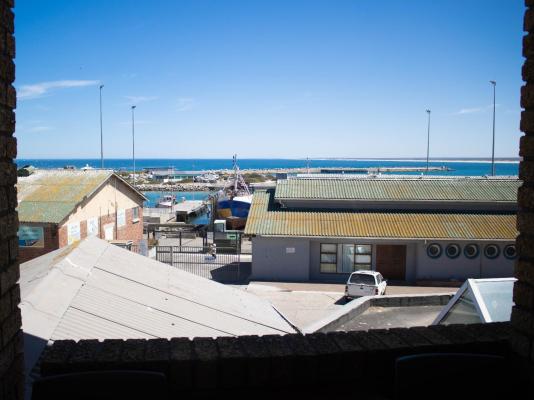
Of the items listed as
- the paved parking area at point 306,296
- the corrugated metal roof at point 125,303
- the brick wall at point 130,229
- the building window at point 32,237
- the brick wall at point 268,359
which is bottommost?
the paved parking area at point 306,296

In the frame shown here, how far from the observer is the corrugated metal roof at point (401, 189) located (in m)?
28.2

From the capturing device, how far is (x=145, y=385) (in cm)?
283

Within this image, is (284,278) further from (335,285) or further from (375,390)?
(375,390)

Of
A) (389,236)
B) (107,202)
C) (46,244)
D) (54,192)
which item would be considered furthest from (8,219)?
(107,202)

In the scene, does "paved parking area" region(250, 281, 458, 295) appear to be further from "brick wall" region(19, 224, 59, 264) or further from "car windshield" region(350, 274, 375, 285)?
"brick wall" region(19, 224, 59, 264)

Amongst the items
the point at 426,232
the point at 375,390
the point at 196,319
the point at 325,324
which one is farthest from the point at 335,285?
the point at 375,390

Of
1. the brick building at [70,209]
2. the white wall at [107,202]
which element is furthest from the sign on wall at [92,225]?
the white wall at [107,202]

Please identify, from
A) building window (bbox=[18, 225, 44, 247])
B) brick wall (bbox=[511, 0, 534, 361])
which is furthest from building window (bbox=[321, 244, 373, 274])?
brick wall (bbox=[511, 0, 534, 361])

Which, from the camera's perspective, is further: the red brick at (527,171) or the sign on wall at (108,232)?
the sign on wall at (108,232)

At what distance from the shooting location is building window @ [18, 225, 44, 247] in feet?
80.6

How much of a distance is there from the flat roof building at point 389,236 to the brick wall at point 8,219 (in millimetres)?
22492

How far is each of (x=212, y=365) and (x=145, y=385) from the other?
2.64ft

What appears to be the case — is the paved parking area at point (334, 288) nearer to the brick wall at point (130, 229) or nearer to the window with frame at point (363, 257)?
the window with frame at point (363, 257)

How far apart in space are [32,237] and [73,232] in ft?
6.73
